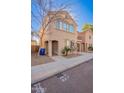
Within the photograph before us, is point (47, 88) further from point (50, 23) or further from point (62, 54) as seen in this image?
point (50, 23)

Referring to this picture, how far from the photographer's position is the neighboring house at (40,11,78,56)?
143cm

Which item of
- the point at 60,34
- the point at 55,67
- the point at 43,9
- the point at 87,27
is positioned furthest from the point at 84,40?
the point at 43,9

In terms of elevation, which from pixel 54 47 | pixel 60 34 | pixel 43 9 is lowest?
pixel 54 47

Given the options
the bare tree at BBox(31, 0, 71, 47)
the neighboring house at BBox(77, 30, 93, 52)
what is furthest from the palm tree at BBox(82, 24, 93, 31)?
the bare tree at BBox(31, 0, 71, 47)

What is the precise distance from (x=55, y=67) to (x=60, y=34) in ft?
1.05

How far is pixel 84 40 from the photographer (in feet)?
4.86

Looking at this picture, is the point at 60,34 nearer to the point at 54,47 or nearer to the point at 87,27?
the point at 54,47

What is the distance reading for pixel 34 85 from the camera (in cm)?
139

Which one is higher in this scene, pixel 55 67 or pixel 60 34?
pixel 60 34

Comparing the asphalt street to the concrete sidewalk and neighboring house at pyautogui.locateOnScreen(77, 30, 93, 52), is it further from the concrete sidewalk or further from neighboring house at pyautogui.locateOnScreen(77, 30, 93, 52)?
neighboring house at pyautogui.locateOnScreen(77, 30, 93, 52)

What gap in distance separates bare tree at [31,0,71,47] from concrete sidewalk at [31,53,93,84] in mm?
222

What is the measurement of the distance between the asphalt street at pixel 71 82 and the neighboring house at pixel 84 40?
14 centimetres
